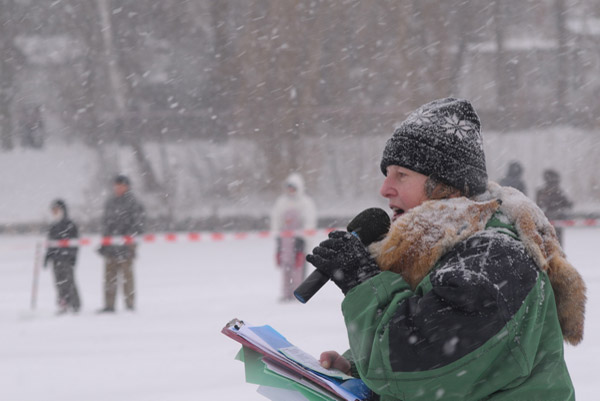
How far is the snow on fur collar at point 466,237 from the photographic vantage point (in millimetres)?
1544

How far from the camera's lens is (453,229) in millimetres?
1541

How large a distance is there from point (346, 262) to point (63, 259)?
302 inches

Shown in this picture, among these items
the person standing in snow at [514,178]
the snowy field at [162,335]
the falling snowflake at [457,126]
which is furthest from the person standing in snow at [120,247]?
the falling snowflake at [457,126]

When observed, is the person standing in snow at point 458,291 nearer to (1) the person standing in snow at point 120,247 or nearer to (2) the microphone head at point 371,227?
(2) the microphone head at point 371,227

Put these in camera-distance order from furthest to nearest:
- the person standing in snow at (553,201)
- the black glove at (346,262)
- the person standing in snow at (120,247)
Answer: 1. the person standing in snow at (553,201)
2. the person standing in snow at (120,247)
3. the black glove at (346,262)

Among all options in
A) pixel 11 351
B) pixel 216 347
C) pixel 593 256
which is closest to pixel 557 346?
pixel 216 347

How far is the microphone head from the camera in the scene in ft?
5.45

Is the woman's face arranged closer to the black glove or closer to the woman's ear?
the woman's ear

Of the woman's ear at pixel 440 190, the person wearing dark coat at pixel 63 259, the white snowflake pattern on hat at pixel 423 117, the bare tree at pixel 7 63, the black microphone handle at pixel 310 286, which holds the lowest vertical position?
the black microphone handle at pixel 310 286

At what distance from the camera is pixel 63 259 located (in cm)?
863

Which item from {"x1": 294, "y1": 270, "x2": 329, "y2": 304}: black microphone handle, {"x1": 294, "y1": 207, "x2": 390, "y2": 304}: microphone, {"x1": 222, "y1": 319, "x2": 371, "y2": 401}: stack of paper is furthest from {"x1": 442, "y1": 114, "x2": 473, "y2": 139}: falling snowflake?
{"x1": 222, "y1": 319, "x2": 371, "y2": 401}: stack of paper

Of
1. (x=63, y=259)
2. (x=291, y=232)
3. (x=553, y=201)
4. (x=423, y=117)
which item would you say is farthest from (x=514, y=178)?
(x=423, y=117)

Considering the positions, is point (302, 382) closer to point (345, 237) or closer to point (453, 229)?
point (345, 237)

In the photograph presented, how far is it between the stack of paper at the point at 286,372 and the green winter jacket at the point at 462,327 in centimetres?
17
